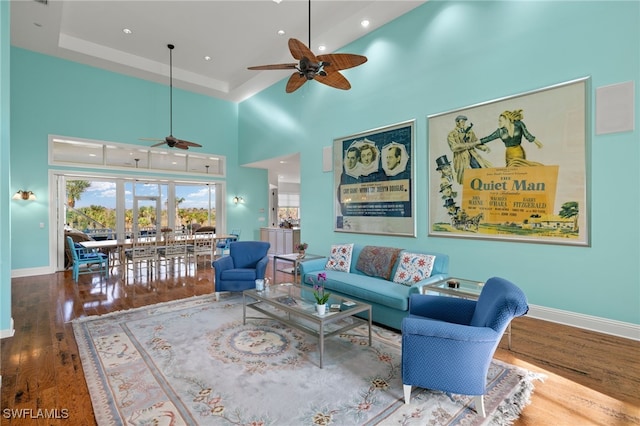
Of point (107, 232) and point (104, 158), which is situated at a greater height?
point (104, 158)

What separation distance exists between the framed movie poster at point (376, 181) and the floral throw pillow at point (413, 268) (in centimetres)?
111

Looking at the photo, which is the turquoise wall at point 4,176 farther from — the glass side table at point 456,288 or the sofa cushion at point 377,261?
the glass side table at point 456,288

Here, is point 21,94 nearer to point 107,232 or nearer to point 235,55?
point 107,232

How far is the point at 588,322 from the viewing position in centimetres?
342

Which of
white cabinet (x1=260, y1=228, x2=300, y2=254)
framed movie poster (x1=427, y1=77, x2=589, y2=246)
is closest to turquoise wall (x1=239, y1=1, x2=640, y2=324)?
framed movie poster (x1=427, y1=77, x2=589, y2=246)

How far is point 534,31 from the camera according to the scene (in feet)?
12.2

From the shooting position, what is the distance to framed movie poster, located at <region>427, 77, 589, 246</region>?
3.47 m

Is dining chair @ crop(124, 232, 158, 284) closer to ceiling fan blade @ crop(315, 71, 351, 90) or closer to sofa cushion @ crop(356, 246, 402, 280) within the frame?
sofa cushion @ crop(356, 246, 402, 280)

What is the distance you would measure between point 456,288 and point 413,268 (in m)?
0.64

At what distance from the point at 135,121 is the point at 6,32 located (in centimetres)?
494

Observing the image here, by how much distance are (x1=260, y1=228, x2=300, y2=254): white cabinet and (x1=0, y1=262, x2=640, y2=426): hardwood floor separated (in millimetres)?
4604

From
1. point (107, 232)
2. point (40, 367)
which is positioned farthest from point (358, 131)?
point (107, 232)

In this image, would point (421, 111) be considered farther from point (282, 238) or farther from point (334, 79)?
point (282, 238)

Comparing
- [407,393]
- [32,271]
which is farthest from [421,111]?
[32,271]
